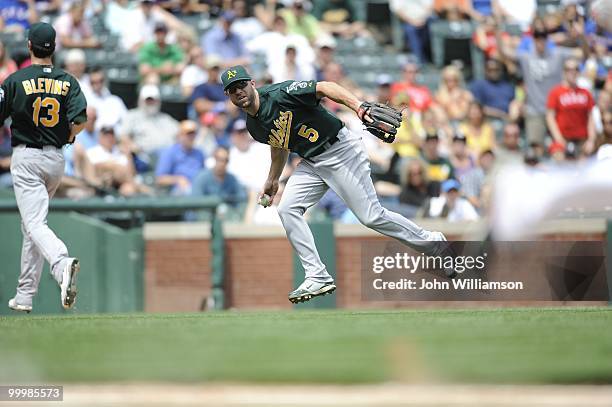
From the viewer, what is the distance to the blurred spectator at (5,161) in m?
13.1

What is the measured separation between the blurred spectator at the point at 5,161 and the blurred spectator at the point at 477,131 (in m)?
5.92

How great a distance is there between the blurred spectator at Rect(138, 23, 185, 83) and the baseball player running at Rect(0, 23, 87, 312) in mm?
6585

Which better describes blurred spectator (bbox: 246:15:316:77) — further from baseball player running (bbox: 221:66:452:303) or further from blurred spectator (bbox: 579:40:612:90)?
baseball player running (bbox: 221:66:452:303)

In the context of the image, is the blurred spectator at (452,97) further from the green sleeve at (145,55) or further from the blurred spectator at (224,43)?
the green sleeve at (145,55)

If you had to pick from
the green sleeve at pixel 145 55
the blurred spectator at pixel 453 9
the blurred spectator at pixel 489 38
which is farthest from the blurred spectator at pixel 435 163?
the blurred spectator at pixel 453 9

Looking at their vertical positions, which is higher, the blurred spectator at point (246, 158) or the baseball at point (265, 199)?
the blurred spectator at point (246, 158)

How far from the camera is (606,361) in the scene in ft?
19.4

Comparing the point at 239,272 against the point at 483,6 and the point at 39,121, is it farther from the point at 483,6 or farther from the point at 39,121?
the point at 483,6

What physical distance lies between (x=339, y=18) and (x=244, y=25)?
2.05 meters

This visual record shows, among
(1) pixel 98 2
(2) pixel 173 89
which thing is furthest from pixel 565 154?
(1) pixel 98 2

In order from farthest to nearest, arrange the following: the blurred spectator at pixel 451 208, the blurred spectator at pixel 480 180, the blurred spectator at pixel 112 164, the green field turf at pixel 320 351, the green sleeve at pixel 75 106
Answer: the blurred spectator at pixel 480 180
the blurred spectator at pixel 112 164
the blurred spectator at pixel 451 208
the green sleeve at pixel 75 106
the green field turf at pixel 320 351

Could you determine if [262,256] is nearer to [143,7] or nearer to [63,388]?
[143,7]

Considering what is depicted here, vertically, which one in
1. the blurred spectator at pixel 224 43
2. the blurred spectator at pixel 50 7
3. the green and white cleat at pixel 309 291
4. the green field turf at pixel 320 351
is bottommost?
the green field turf at pixel 320 351

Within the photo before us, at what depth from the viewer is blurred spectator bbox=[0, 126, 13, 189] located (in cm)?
1308
